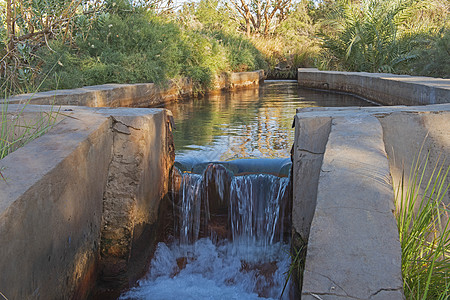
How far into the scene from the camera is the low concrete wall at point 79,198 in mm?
2311

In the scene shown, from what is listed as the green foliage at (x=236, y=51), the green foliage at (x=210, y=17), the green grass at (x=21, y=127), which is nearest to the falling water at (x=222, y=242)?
the green grass at (x=21, y=127)

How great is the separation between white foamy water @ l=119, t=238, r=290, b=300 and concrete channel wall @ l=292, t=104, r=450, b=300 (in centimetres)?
64

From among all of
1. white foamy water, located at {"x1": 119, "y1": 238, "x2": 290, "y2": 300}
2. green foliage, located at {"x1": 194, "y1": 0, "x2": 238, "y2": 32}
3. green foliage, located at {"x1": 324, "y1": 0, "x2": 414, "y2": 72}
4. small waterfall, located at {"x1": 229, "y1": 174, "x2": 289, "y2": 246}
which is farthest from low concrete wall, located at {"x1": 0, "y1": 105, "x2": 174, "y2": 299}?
green foliage, located at {"x1": 194, "y1": 0, "x2": 238, "y2": 32}

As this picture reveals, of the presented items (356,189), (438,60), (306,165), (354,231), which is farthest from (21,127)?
(438,60)

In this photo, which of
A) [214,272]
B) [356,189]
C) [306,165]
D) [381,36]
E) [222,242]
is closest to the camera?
[356,189]

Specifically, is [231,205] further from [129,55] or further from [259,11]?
[259,11]

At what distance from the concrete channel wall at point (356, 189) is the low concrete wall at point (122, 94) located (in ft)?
6.64

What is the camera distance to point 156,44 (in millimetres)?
Result: 10281

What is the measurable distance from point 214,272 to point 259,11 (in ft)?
83.3

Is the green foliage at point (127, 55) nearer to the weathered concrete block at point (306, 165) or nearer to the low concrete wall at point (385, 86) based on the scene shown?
the low concrete wall at point (385, 86)

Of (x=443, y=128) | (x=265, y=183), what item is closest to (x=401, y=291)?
(x=443, y=128)

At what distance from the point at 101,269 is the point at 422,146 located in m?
2.47

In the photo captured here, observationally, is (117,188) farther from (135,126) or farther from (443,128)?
(443,128)

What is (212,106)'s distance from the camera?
10.0m
